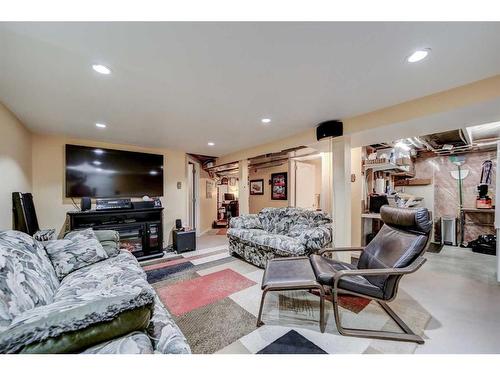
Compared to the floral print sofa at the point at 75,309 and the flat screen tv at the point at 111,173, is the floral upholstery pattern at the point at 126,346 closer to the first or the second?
the floral print sofa at the point at 75,309

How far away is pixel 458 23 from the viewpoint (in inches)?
48.2

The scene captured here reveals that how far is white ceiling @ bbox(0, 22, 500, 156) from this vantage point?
125 cm

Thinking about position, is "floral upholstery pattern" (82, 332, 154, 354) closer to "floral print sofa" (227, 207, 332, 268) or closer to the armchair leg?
the armchair leg

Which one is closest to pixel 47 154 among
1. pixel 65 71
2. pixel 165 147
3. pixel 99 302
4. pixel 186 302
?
pixel 165 147

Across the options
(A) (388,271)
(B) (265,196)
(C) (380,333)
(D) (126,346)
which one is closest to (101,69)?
(D) (126,346)

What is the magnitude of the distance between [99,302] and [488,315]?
122 inches

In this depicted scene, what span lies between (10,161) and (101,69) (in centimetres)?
192

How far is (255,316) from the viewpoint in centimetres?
191

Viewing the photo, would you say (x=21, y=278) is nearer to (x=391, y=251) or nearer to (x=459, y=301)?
(x=391, y=251)

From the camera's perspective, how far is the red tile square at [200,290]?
2.12m

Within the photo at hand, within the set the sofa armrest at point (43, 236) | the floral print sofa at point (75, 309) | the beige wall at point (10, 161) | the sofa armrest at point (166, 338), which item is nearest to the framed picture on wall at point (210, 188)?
the beige wall at point (10, 161)

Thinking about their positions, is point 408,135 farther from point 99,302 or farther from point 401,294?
point 99,302

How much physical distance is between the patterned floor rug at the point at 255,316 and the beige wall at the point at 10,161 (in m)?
1.79

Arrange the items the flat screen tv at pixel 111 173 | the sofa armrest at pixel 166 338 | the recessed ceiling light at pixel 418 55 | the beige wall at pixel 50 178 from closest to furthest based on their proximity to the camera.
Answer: the sofa armrest at pixel 166 338 < the recessed ceiling light at pixel 418 55 < the beige wall at pixel 50 178 < the flat screen tv at pixel 111 173
